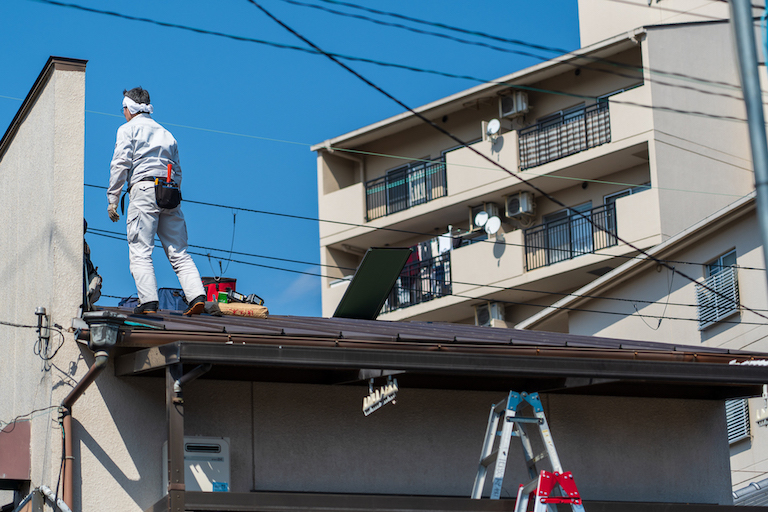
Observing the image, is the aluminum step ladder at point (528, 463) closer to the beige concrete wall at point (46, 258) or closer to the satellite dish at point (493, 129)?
the beige concrete wall at point (46, 258)

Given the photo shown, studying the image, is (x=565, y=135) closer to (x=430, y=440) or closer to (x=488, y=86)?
(x=488, y=86)

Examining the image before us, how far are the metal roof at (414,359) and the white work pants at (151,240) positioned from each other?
1.00ft

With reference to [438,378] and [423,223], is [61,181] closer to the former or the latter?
[438,378]

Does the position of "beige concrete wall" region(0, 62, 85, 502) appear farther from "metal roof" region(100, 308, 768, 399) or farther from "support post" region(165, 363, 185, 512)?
"support post" region(165, 363, 185, 512)

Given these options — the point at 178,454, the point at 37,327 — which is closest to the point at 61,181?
the point at 37,327

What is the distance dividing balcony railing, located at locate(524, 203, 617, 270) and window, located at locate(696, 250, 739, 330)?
3702mm

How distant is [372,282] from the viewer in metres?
11.7

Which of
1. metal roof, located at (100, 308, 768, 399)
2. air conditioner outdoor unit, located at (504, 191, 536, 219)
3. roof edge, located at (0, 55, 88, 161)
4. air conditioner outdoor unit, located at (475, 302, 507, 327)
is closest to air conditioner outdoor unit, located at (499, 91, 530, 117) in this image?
air conditioner outdoor unit, located at (504, 191, 536, 219)

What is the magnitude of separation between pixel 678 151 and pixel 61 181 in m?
19.3

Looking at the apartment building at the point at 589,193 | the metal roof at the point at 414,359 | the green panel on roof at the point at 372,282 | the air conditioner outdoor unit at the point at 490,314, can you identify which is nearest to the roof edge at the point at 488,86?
the apartment building at the point at 589,193

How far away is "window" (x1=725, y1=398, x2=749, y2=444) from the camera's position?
20.3 meters

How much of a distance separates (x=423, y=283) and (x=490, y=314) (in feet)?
8.77

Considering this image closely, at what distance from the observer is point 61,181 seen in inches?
325

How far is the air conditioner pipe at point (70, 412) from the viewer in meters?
7.33
